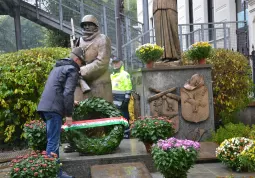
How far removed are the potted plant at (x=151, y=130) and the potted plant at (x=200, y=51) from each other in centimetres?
249

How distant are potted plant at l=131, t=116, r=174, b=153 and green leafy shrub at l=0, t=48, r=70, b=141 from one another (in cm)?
391

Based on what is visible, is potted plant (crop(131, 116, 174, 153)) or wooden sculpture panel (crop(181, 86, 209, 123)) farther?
wooden sculpture panel (crop(181, 86, 209, 123))

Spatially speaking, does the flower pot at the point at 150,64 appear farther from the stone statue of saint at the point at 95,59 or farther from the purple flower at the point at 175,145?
the purple flower at the point at 175,145

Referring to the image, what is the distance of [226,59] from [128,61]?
6698 millimetres

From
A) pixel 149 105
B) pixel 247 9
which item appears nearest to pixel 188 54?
pixel 149 105

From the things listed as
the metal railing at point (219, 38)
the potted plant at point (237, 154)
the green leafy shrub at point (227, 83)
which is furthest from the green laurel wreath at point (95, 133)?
the metal railing at point (219, 38)

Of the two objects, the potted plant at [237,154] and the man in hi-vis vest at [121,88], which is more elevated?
the man in hi-vis vest at [121,88]

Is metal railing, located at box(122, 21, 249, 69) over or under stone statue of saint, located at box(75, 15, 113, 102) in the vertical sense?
over

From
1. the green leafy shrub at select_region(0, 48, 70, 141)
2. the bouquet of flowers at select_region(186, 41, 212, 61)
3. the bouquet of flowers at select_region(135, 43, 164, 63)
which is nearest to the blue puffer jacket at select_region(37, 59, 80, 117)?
the bouquet of flowers at select_region(135, 43, 164, 63)

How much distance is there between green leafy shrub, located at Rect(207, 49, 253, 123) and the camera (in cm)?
1068

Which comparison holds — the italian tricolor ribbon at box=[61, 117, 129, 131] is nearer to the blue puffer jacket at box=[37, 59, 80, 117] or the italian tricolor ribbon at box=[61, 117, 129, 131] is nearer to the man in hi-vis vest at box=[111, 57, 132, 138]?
the blue puffer jacket at box=[37, 59, 80, 117]

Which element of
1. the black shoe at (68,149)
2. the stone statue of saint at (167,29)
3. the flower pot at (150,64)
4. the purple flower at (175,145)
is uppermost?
the stone statue of saint at (167,29)

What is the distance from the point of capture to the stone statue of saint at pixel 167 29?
9773 mm

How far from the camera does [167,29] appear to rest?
386 inches
